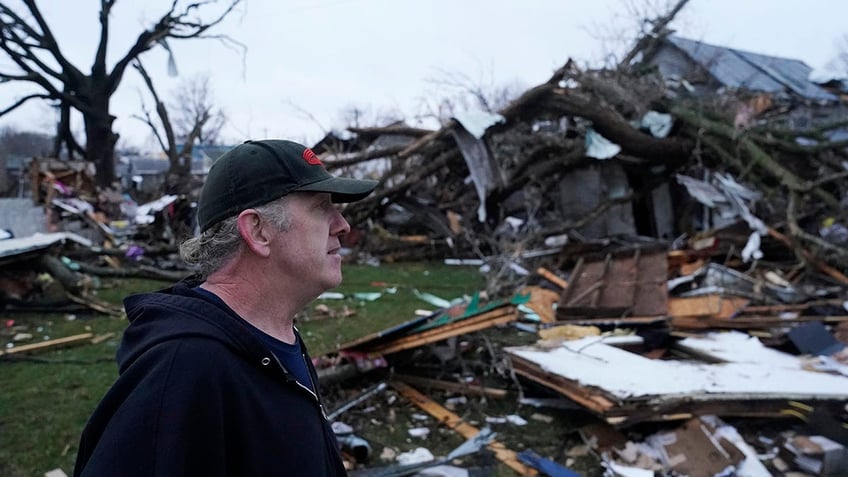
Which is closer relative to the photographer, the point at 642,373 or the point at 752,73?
the point at 642,373

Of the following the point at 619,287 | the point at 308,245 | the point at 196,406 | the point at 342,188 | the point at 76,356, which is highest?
the point at 342,188

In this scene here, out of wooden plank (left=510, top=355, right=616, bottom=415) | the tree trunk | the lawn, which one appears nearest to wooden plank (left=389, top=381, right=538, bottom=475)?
wooden plank (left=510, top=355, right=616, bottom=415)

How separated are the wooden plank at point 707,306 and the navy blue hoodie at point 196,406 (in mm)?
6253

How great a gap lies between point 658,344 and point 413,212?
8145 millimetres

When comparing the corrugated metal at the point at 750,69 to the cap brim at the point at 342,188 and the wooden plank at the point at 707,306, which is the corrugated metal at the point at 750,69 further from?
the cap brim at the point at 342,188

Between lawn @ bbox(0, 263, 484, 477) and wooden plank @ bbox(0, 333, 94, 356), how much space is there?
0.11 m

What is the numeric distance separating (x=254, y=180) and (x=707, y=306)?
6457mm

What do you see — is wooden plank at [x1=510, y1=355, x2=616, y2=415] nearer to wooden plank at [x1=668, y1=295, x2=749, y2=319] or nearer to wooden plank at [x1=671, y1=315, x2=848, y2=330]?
wooden plank at [x1=671, y1=315, x2=848, y2=330]

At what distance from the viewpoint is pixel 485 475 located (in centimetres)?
361

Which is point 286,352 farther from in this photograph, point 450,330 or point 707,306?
point 707,306

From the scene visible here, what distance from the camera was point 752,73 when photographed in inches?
926

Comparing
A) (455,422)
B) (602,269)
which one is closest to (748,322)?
(602,269)

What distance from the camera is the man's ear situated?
1.42 metres

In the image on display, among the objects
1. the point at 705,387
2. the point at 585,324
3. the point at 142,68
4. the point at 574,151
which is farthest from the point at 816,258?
the point at 142,68
